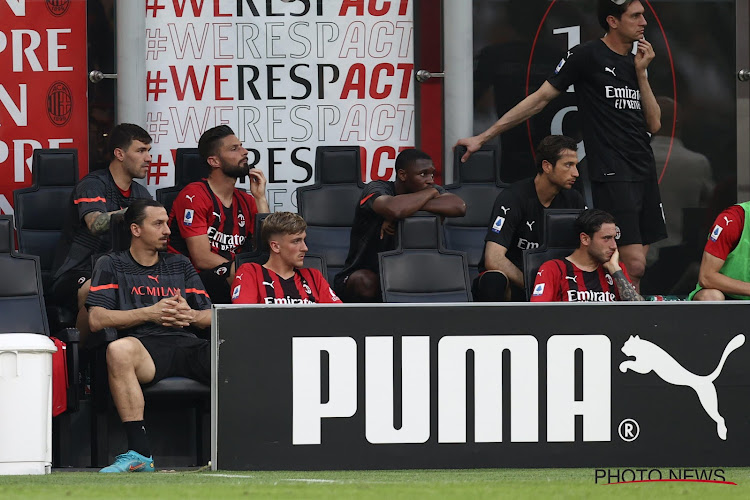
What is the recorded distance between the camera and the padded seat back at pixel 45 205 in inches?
329

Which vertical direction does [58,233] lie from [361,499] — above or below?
above

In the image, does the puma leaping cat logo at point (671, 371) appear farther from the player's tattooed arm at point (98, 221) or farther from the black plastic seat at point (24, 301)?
the player's tattooed arm at point (98, 221)

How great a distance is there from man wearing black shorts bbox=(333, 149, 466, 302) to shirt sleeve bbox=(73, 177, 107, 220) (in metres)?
1.45

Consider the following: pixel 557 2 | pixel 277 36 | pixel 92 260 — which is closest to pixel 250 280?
pixel 92 260

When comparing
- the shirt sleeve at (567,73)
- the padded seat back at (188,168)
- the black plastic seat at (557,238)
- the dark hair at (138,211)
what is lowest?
the black plastic seat at (557,238)

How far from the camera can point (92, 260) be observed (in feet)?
25.4

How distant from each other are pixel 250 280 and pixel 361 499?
7.94ft

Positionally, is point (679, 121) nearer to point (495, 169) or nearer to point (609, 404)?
point (495, 169)

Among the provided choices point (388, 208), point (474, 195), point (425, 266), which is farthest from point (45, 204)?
point (474, 195)

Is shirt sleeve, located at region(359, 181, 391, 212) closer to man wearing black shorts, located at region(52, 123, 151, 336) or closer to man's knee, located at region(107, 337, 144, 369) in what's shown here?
man wearing black shorts, located at region(52, 123, 151, 336)

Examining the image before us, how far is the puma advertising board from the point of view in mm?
6379

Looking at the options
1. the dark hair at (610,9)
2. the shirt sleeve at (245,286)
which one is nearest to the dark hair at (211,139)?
the shirt sleeve at (245,286)

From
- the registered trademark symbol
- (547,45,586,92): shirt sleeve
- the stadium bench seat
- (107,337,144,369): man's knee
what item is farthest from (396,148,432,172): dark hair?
the registered trademark symbol

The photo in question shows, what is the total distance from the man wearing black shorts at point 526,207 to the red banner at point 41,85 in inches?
123
